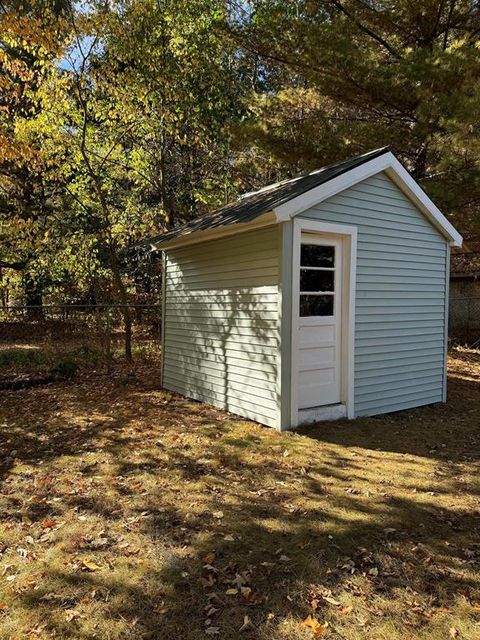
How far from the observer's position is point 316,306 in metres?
5.86

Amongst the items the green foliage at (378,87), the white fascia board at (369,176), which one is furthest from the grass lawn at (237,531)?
the green foliage at (378,87)

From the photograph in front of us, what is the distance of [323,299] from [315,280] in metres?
0.27

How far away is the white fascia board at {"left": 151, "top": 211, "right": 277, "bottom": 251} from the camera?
5.32 m

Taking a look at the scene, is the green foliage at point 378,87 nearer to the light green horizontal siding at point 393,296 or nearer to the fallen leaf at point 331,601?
the light green horizontal siding at point 393,296

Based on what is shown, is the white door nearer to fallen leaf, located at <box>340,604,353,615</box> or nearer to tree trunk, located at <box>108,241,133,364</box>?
fallen leaf, located at <box>340,604,353,615</box>

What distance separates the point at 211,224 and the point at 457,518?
4.52 metres

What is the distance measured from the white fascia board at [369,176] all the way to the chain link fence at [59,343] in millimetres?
4805

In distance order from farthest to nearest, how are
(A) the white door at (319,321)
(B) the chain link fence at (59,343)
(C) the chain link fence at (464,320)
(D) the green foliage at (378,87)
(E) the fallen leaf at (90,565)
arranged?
(C) the chain link fence at (464,320), (B) the chain link fence at (59,343), (D) the green foliage at (378,87), (A) the white door at (319,321), (E) the fallen leaf at (90,565)

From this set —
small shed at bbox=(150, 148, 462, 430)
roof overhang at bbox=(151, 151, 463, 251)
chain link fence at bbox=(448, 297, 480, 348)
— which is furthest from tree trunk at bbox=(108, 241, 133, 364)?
chain link fence at bbox=(448, 297, 480, 348)

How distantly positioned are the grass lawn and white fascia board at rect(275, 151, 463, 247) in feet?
8.51

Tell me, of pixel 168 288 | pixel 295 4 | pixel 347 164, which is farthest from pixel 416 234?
pixel 295 4

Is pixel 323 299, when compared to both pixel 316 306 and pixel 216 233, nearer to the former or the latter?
pixel 316 306

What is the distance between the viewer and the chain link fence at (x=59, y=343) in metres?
8.84

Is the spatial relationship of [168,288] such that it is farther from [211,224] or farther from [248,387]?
[248,387]
